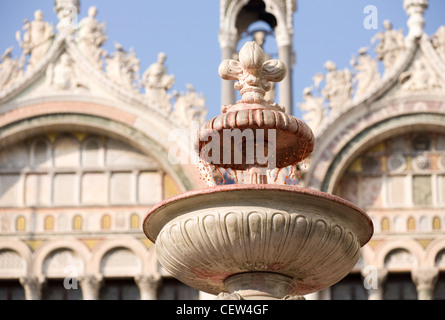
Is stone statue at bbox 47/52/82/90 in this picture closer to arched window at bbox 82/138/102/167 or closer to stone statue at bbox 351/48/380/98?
arched window at bbox 82/138/102/167

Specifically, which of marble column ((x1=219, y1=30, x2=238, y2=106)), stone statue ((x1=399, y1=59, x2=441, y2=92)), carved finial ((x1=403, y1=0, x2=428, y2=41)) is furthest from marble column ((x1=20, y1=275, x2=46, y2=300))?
carved finial ((x1=403, y1=0, x2=428, y2=41))

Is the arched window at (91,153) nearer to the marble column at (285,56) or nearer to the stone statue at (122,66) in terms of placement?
the stone statue at (122,66)

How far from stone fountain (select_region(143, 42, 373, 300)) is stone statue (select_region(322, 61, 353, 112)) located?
7.53 m

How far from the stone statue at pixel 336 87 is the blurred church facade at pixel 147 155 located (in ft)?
0.05

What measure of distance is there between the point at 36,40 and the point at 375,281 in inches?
257

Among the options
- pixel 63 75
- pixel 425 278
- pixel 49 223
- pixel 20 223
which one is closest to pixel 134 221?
pixel 49 223

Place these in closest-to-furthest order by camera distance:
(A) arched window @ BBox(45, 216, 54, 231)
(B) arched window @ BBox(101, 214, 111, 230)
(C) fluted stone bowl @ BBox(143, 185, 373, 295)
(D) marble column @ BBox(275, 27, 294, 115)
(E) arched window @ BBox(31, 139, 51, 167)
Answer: (C) fluted stone bowl @ BBox(143, 185, 373, 295), (B) arched window @ BBox(101, 214, 111, 230), (A) arched window @ BBox(45, 216, 54, 231), (D) marble column @ BBox(275, 27, 294, 115), (E) arched window @ BBox(31, 139, 51, 167)

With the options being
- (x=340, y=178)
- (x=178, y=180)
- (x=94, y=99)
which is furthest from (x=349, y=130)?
(x=94, y=99)

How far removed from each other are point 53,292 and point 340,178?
15.6 ft

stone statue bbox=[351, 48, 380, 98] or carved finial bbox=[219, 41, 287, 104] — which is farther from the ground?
stone statue bbox=[351, 48, 380, 98]

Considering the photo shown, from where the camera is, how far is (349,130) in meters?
18.3

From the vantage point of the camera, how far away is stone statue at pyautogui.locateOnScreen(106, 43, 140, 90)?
18719 mm

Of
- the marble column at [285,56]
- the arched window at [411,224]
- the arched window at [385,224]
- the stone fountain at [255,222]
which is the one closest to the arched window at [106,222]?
the marble column at [285,56]

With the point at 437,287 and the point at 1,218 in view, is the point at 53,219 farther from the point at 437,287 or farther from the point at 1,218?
the point at 437,287
